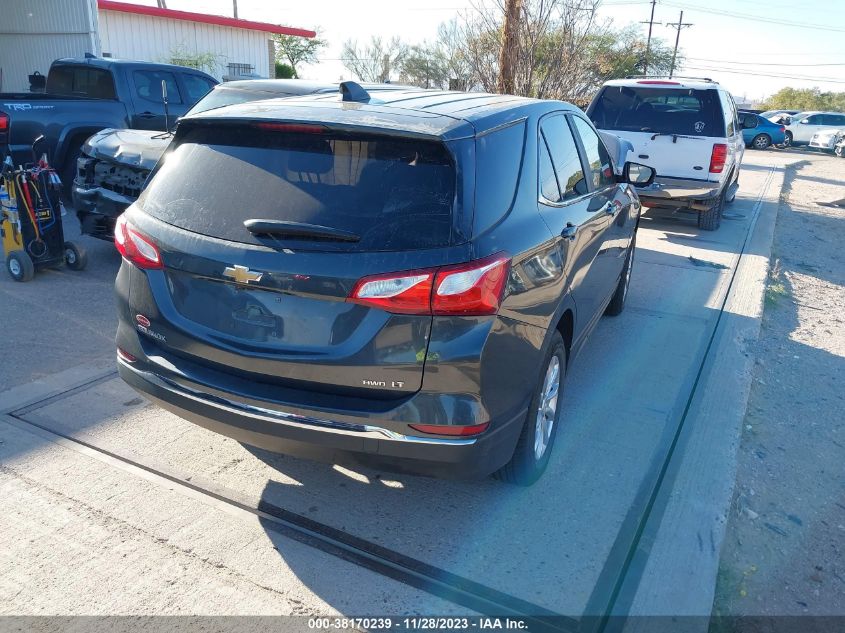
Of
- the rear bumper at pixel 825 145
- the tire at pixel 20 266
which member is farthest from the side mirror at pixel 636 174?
the rear bumper at pixel 825 145

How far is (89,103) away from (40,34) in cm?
1142

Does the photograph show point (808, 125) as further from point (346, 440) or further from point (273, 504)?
point (346, 440)

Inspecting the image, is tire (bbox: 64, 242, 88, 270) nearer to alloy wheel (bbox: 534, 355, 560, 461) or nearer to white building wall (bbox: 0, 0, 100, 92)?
alloy wheel (bbox: 534, 355, 560, 461)

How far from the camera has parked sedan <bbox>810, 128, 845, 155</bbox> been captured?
32.8 metres

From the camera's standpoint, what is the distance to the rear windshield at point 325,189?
8.86 ft

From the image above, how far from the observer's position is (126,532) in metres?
3.12

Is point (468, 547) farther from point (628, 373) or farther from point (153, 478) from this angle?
Answer: point (628, 373)

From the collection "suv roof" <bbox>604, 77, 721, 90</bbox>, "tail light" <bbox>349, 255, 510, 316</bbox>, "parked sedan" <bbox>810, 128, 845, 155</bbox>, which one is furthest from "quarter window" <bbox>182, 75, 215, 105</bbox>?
"parked sedan" <bbox>810, 128, 845, 155</bbox>

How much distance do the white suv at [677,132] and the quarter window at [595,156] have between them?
16.6 ft

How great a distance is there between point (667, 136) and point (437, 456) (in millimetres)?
8451

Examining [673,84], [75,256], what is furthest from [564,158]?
[673,84]

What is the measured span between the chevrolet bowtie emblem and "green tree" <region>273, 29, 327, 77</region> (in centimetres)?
4040

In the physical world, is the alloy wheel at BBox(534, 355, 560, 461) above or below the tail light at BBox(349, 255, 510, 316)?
below

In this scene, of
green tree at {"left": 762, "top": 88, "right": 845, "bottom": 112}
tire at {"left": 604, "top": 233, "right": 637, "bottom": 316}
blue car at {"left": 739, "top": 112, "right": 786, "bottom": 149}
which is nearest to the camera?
tire at {"left": 604, "top": 233, "right": 637, "bottom": 316}
